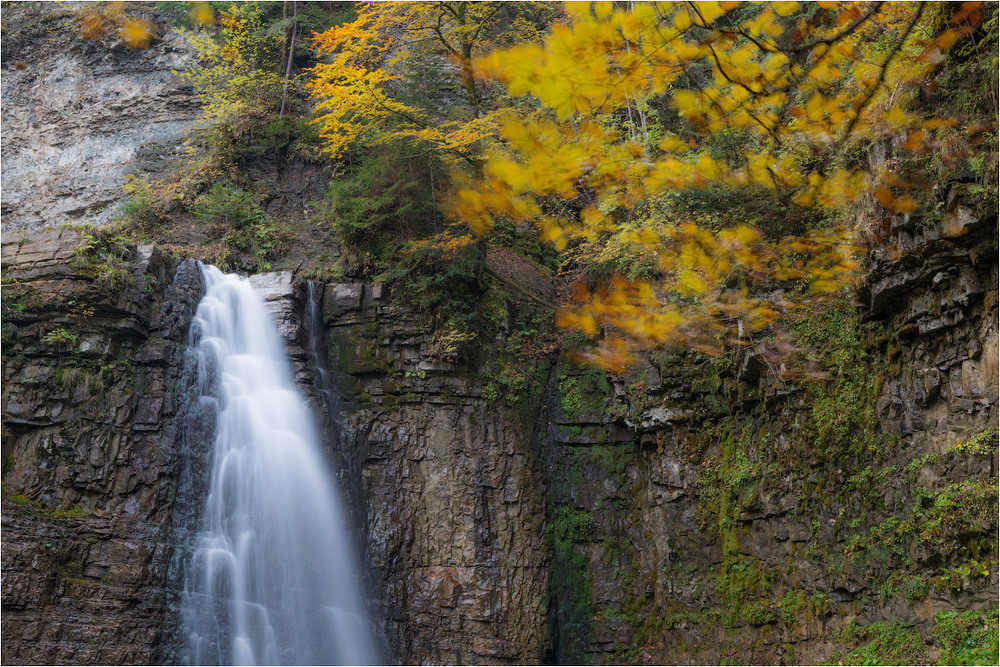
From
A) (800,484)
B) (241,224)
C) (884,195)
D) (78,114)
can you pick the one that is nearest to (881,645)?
Result: (800,484)

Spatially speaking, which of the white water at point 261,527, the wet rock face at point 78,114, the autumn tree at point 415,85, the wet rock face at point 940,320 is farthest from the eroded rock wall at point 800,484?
the wet rock face at point 78,114

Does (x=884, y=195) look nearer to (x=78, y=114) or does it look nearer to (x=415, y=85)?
(x=415, y=85)

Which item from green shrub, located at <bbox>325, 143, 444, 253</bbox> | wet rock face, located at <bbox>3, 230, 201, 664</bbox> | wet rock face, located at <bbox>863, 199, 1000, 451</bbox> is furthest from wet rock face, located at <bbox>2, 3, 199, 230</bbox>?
wet rock face, located at <bbox>863, 199, 1000, 451</bbox>

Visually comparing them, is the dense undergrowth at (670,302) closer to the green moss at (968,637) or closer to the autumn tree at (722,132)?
the green moss at (968,637)

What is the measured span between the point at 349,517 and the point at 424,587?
1.50m

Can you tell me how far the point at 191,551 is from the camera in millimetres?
8391

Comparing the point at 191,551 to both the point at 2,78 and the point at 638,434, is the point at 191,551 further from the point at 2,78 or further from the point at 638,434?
the point at 2,78

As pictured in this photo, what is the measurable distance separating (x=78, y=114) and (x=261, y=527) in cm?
1220

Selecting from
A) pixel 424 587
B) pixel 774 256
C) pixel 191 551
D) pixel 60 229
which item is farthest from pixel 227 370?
pixel 774 256

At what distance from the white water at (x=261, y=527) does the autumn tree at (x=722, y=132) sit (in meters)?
4.16

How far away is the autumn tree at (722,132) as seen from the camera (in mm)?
2576

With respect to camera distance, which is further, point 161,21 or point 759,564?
point 161,21

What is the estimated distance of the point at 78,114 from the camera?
1526cm

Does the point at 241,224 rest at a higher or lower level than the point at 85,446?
higher
